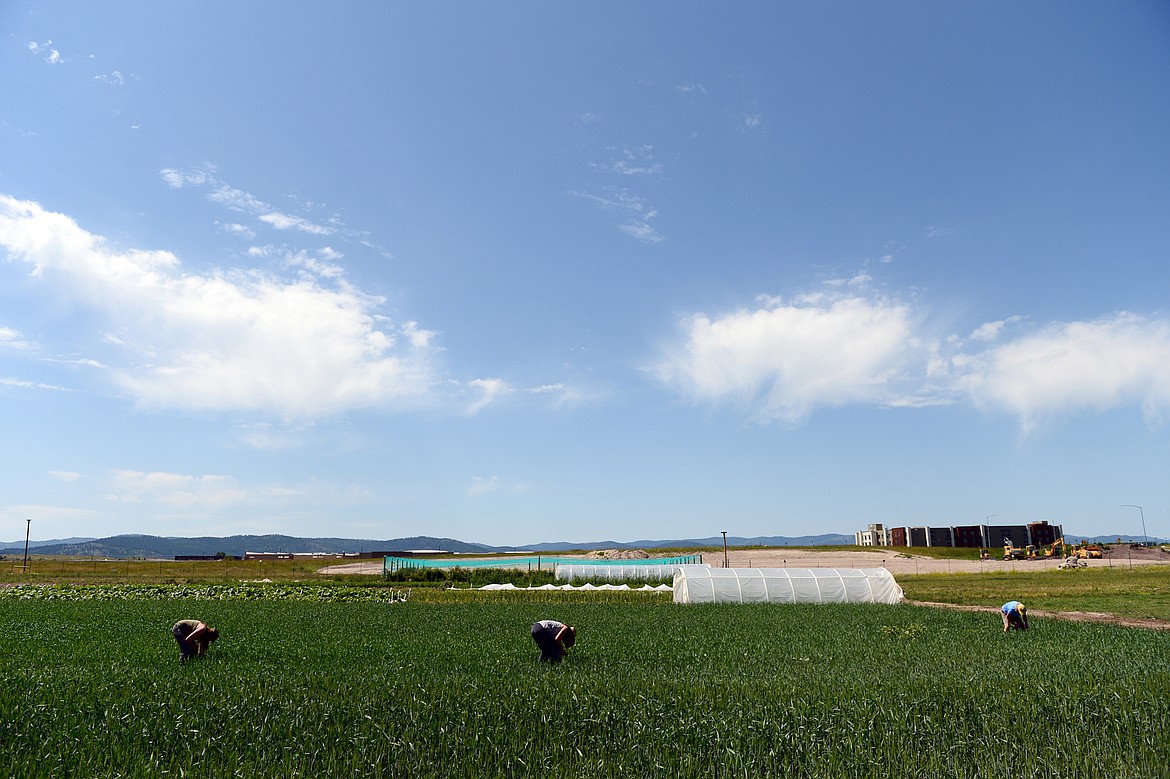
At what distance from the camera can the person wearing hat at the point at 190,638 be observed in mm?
16531

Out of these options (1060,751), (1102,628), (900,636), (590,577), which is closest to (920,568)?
(590,577)

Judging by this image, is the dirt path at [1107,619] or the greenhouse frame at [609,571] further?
the greenhouse frame at [609,571]

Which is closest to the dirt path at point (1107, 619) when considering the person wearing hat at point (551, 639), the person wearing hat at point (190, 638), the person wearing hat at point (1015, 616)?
the person wearing hat at point (1015, 616)

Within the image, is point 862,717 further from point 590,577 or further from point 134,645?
point 590,577

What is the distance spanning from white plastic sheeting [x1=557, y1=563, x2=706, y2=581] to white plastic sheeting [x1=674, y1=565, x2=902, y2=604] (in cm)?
1642

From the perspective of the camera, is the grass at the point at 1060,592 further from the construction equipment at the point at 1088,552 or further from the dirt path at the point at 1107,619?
the construction equipment at the point at 1088,552

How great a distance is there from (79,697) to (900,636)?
836 inches

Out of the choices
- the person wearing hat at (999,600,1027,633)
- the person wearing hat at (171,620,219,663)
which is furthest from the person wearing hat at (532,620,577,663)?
the person wearing hat at (999,600,1027,633)

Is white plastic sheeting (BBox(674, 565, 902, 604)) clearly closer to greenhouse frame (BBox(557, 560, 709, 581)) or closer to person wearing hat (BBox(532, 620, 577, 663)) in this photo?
greenhouse frame (BBox(557, 560, 709, 581))

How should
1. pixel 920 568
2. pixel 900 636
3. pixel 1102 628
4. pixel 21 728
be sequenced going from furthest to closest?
pixel 920 568 < pixel 1102 628 < pixel 900 636 < pixel 21 728

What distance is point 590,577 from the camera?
188ft

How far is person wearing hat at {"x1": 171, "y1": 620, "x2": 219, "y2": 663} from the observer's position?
16.5 metres

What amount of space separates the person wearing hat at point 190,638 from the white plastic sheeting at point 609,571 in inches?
1644

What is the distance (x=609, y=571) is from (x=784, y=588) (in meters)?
20.3
